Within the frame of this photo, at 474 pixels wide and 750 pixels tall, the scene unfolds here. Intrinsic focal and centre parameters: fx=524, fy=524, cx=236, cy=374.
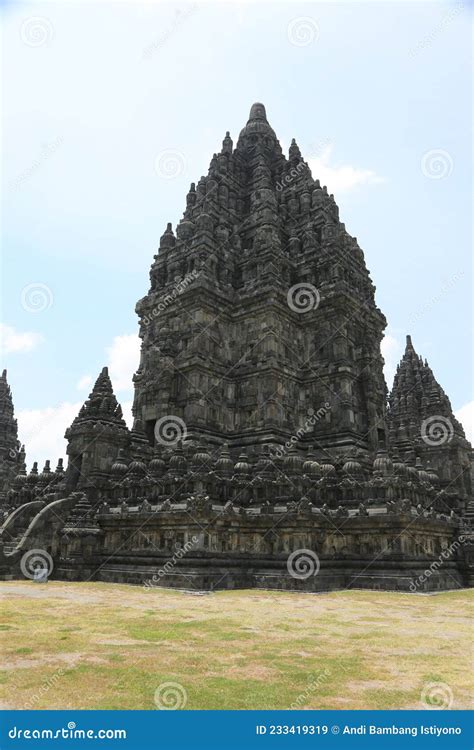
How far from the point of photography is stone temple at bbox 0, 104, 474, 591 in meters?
20.7

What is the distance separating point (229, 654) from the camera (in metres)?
8.39

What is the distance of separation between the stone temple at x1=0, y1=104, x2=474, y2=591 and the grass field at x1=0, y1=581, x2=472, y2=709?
5553 millimetres

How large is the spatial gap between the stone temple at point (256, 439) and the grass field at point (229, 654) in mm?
5553

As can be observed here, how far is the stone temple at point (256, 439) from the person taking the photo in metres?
20.7

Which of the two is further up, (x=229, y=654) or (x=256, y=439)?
(x=256, y=439)

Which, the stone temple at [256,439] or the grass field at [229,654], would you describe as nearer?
the grass field at [229,654]

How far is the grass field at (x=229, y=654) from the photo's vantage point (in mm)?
6219

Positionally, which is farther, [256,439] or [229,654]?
[256,439]

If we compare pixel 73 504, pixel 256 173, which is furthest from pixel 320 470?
pixel 256 173

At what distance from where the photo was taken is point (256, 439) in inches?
1141

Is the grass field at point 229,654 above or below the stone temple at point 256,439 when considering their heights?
below

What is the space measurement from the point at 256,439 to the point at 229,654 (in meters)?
20.6
